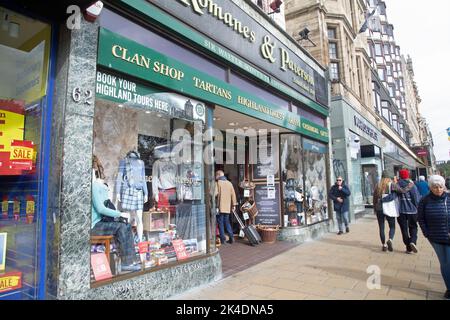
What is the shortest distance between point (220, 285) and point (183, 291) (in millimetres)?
608

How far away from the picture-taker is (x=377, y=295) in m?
4.06

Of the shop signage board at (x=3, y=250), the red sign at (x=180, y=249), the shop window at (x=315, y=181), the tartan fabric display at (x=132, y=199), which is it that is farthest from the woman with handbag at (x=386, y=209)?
the shop signage board at (x=3, y=250)

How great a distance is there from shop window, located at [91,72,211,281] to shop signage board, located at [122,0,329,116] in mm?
1151

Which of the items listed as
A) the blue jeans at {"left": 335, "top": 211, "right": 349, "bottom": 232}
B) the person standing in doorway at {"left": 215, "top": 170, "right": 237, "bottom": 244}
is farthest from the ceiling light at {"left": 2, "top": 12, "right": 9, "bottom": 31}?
the blue jeans at {"left": 335, "top": 211, "right": 349, "bottom": 232}

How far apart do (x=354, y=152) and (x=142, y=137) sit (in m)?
11.3

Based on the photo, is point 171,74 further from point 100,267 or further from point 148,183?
point 100,267

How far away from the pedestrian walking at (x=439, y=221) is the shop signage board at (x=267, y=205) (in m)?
4.62

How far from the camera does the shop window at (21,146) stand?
10.8 ft

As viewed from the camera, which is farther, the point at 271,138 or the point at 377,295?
the point at 271,138

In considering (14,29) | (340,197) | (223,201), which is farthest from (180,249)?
(340,197)

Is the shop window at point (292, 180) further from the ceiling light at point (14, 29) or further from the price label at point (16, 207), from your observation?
the ceiling light at point (14, 29)

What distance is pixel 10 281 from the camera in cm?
322
